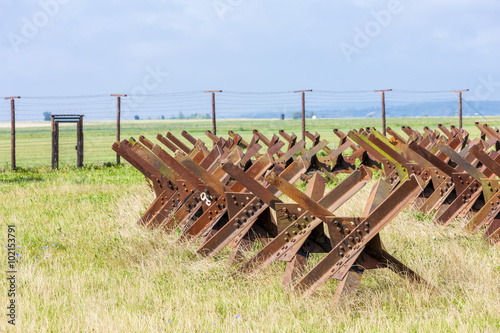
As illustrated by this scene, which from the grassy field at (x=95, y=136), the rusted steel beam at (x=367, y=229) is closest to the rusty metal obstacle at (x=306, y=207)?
the rusted steel beam at (x=367, y=229)

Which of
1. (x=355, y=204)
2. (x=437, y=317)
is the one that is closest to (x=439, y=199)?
(x=355, y=204)

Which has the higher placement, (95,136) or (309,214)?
(309,214)

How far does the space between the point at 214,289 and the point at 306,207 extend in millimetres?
1104

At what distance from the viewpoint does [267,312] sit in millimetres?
3998

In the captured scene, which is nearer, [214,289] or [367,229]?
[367,229]

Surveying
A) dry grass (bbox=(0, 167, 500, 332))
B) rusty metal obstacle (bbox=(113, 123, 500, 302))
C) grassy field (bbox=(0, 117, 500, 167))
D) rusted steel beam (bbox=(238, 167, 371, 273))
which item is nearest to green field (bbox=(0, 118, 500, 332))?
dry grass (bbox=(0, 167, 500, 332))

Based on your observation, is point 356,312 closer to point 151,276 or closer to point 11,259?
point 151,276

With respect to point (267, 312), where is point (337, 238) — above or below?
above

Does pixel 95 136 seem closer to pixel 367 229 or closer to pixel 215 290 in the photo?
pixel 215 290

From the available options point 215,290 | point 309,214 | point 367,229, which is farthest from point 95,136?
point 367,229

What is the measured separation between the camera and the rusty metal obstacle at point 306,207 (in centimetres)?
394

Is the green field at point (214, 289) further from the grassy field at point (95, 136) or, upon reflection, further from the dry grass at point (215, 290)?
the grassy field at point (95, 136)

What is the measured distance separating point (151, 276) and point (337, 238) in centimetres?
184

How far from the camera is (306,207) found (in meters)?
3.98
